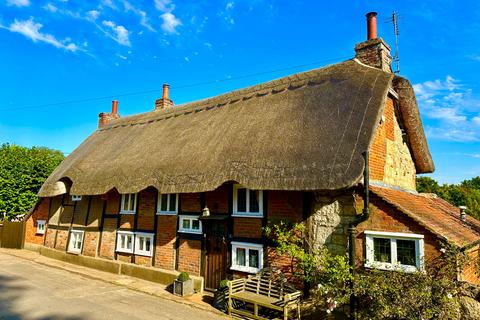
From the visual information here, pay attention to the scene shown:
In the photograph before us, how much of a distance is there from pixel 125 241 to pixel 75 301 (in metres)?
4.01

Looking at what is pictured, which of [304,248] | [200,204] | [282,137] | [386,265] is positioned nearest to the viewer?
[386,265]

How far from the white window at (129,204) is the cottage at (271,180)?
0.07 meters

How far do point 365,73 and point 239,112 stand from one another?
14.3 feet

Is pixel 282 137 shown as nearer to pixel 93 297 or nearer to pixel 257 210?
pixel 257 210

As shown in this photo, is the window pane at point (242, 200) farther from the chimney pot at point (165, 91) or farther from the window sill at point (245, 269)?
the chimney pot at point (165, 91)

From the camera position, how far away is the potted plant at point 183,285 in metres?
9.50

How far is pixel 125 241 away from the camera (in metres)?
12.7

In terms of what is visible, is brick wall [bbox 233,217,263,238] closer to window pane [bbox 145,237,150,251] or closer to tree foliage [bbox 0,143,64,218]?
window pane [bbox 145,237,150,251]

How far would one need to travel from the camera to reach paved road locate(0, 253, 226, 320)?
7.76 meters

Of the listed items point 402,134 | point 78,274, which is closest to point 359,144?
point 402,134

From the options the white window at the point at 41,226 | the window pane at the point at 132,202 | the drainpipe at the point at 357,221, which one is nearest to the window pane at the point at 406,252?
the drainpipe at the point at 357,221

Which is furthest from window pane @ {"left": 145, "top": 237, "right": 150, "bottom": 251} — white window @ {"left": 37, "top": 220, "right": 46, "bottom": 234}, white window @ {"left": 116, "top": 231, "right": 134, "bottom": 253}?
white window @ {"left": 37, "top": 220, "right": 46, "bottom": 234}

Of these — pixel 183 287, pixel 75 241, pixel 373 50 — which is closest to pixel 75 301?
pixel 183 287

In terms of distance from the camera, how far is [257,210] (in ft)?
30.3
